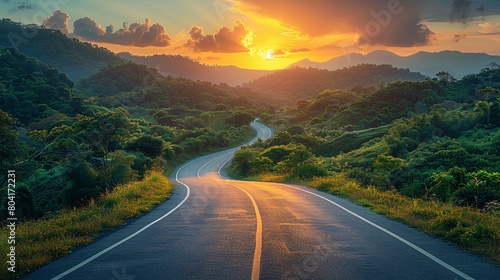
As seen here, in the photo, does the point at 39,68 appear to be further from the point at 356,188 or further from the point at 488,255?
the point at 488,255

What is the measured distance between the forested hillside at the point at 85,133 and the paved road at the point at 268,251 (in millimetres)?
9737

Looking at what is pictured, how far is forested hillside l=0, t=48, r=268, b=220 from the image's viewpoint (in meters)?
26.3

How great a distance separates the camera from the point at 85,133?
27.0 m

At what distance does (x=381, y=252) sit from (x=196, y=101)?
561 ft

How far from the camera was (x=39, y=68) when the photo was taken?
112 metres

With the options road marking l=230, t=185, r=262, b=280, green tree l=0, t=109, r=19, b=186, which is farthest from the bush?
green tree l=0, t=109, r=19, b=186

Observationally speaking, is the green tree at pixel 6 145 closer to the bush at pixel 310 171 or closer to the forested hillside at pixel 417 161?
the forested hillside at pixel 417 161

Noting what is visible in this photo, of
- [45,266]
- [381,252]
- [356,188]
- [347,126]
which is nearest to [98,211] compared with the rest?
[45,266]

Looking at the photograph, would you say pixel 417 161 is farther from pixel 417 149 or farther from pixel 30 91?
pixel 30 91

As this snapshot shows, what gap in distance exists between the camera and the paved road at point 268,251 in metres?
7.00

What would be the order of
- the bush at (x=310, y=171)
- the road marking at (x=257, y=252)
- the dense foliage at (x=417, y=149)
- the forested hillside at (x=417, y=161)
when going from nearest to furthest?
the road marking at (x=257, y=252) → the forested hillside at (x=417, y=161) → the dense foliage at (x=417, y=149) → the bush at (x=310, y=171)

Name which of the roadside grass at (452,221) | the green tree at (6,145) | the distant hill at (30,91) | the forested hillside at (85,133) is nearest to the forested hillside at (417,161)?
the roadside grass at (452,221)

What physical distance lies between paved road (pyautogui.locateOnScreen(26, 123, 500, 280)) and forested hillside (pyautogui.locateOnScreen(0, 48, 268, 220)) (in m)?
9.74

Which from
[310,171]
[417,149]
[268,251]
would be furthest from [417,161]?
[268,251]
